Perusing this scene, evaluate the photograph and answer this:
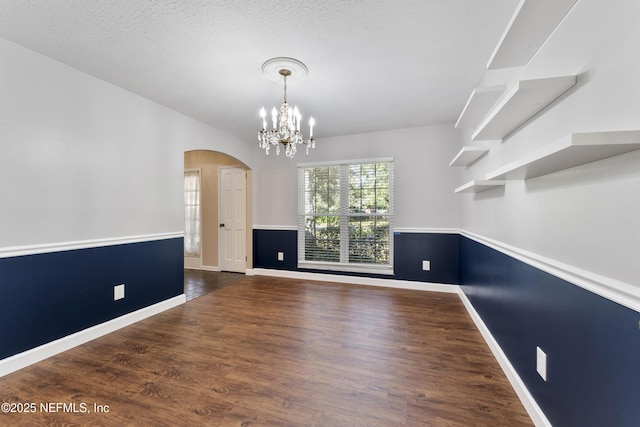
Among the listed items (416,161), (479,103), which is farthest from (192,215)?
(479,103)

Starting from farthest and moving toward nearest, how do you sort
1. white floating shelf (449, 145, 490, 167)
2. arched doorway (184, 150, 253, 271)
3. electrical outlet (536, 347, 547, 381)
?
arched doorway (184, 150, 253, 271)
white floating shelf (449, 145, 490, 167)
electrical outlet (536, 347, 547, 381)

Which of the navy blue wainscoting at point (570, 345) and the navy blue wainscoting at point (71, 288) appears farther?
the navy blue wainscoting at point (71, 288)

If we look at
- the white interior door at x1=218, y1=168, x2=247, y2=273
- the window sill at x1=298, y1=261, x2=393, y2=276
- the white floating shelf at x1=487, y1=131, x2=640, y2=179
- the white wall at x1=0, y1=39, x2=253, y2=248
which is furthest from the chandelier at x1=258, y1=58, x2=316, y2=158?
the white interior door at x1=218, y1=168, x2=247, y2=273

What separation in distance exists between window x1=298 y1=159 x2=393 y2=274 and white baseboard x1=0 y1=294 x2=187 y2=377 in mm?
2346

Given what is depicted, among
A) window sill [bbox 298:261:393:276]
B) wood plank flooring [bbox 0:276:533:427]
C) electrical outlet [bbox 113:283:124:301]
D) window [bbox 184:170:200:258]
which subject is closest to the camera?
wood plank flooring [bbox 0:276:533:427]

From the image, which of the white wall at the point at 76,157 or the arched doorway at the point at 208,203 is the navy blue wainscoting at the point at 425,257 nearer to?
the arched doorway at the point at 208,203

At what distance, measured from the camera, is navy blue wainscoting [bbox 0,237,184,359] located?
6.70ft

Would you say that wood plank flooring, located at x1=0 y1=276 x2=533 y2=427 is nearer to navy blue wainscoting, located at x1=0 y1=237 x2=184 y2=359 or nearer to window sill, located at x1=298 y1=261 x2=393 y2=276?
navy blue wainscoting, located at x1=0 y1=237 x2=184 y2=359

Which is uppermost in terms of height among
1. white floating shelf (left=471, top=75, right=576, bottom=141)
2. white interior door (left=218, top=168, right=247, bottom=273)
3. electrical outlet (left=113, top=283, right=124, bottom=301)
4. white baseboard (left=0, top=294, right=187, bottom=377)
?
white floating shelf (left=471, top=75, right=576, bottom=141)

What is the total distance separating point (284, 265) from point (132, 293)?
238 cm

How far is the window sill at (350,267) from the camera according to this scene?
427 centimetres

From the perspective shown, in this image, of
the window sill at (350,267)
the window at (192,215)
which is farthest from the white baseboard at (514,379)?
→ the window at (192,215)

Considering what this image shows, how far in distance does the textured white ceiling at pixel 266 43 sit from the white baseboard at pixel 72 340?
2.35 m

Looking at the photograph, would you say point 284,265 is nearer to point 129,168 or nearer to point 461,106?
point 129,168
